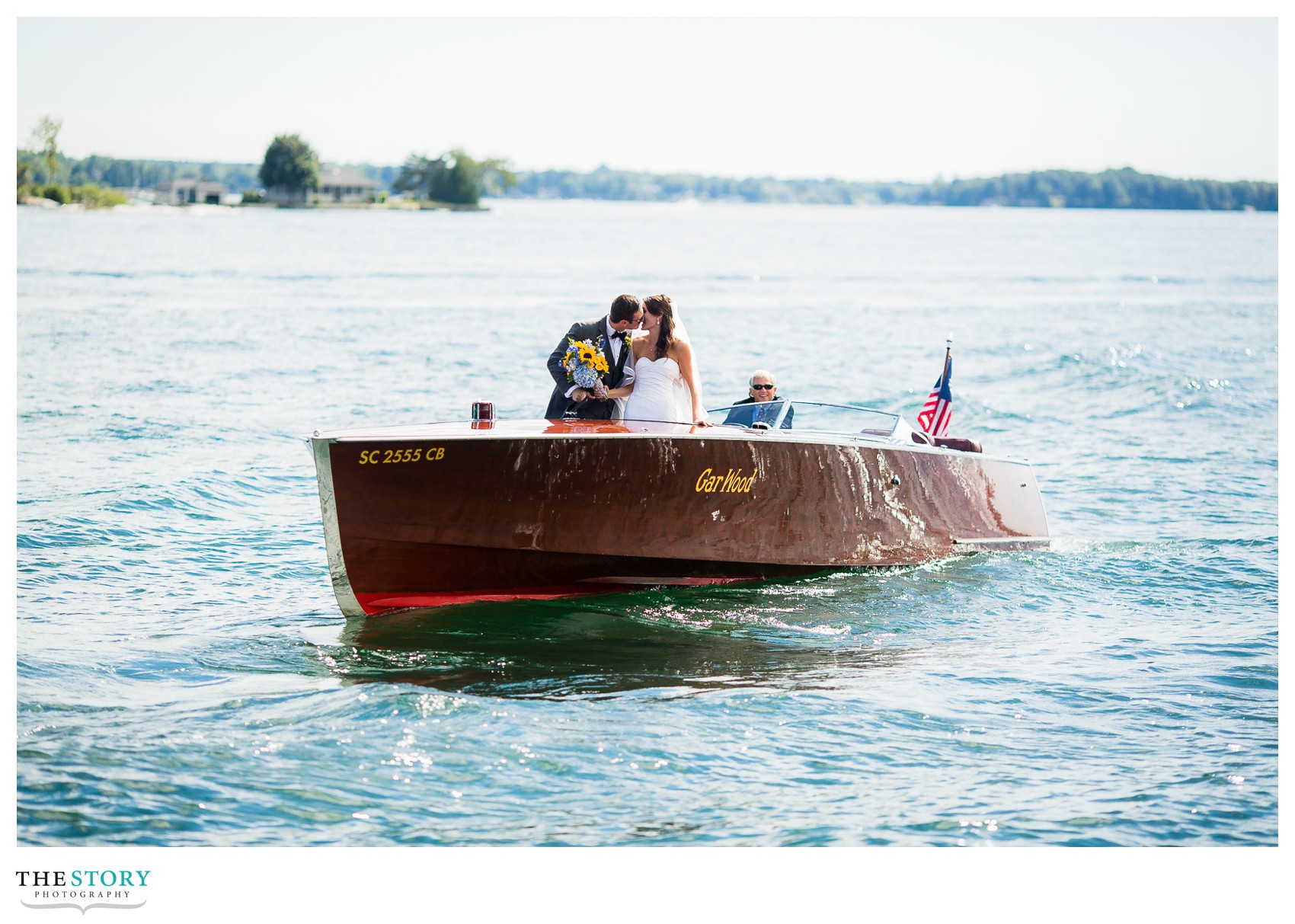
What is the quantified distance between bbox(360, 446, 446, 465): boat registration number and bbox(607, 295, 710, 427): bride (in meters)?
1.33

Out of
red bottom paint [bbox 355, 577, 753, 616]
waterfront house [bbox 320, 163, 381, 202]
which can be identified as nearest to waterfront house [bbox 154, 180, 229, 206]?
waterfront house [bbox 320, 163, 381, 202]

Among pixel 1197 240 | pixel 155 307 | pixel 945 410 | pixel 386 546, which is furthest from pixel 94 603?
pixel 1197 240

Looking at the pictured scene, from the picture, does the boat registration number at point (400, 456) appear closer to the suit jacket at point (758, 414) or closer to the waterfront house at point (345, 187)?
the suit jacket at point (758, 414)

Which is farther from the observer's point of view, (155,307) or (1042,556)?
(155,307)

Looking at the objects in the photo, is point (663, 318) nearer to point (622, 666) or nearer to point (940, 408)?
point (622, 666)

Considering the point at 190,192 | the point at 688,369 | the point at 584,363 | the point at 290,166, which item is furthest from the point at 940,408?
the point at 190,192

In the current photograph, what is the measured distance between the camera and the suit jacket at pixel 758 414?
9.05m

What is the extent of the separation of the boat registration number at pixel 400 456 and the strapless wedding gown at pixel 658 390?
4.36 feet

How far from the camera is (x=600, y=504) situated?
821 centimetres

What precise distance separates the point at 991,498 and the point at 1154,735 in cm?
396

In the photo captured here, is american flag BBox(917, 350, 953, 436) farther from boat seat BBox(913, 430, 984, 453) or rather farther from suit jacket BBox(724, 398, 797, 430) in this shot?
suit jacket BBox(724, 398, 797, 430)

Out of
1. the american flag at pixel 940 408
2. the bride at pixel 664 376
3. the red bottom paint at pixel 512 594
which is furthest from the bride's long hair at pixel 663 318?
the american flag at pixel 940 408

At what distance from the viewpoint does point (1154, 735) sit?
6648 mm

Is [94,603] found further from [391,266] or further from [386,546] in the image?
[391,266]
